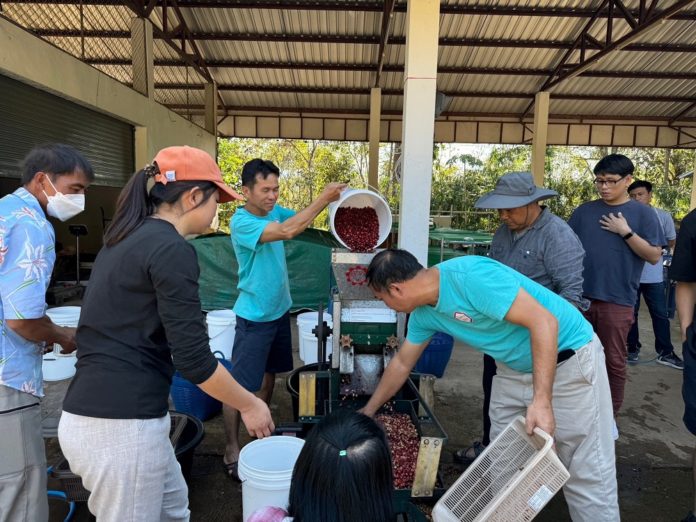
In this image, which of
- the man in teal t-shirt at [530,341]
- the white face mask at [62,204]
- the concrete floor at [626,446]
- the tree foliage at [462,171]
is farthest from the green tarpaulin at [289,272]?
the tree foliage at [462,171]

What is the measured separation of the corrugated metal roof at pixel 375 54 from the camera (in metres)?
8.26

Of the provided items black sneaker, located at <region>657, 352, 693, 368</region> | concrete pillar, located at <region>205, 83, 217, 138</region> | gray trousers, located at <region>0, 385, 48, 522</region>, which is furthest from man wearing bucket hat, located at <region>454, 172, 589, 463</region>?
concrete pillar, located at <region>205, 83, 217, 138</region>

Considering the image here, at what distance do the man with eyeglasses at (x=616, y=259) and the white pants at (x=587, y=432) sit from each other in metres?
1.14

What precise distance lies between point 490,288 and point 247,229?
140 cm

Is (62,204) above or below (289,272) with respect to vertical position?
above

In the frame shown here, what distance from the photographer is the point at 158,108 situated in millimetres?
8430

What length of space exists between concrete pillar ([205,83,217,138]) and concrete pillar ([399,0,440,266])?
7.94 m

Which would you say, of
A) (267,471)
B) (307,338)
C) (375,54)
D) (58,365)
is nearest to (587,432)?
(267,471)

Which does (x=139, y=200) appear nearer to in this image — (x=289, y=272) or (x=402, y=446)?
(x=402, y=446)

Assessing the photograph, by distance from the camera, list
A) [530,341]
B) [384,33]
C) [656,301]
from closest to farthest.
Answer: [530,341] → [656,301] → [384,33]

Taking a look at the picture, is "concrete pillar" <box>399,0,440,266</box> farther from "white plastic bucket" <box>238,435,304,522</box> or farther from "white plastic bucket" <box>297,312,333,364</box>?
"white plastic bucket" <box>238,435,304,522</box>

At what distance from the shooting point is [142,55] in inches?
302

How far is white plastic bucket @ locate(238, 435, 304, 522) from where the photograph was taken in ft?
6.12

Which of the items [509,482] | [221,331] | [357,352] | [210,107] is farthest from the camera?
[210,107]
